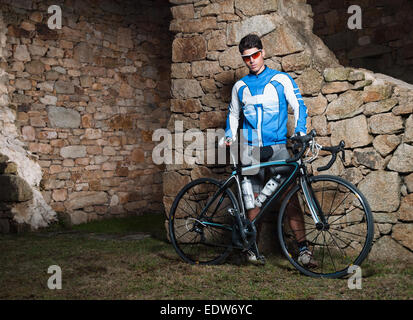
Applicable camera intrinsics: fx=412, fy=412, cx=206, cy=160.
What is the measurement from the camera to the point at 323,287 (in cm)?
262

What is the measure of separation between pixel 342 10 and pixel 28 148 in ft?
15.9

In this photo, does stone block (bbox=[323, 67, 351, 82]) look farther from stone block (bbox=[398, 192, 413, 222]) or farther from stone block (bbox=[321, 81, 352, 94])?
stone block (bbox=[398, 192, 413, 222])

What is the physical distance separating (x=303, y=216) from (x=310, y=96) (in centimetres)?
102

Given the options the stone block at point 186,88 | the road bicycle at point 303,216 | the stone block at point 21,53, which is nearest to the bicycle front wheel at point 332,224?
the road bicycle at point 303,216

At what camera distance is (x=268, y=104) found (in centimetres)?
319

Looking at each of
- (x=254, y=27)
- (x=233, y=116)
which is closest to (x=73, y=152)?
(x=233, y=116)

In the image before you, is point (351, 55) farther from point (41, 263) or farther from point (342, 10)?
point (41, 263)

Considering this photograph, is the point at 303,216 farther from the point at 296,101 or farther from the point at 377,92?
the point at 377,92

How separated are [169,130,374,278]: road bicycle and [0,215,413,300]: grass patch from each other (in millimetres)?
173

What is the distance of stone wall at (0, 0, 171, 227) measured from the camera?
5848 mm

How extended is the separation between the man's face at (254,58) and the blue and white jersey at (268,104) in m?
0.05

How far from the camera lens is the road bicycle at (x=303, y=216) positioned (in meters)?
2.88

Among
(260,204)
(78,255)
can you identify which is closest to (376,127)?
(260,204)

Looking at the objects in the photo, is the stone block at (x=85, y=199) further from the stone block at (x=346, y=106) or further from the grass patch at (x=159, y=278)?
the stone block at (x=346, y=106)
